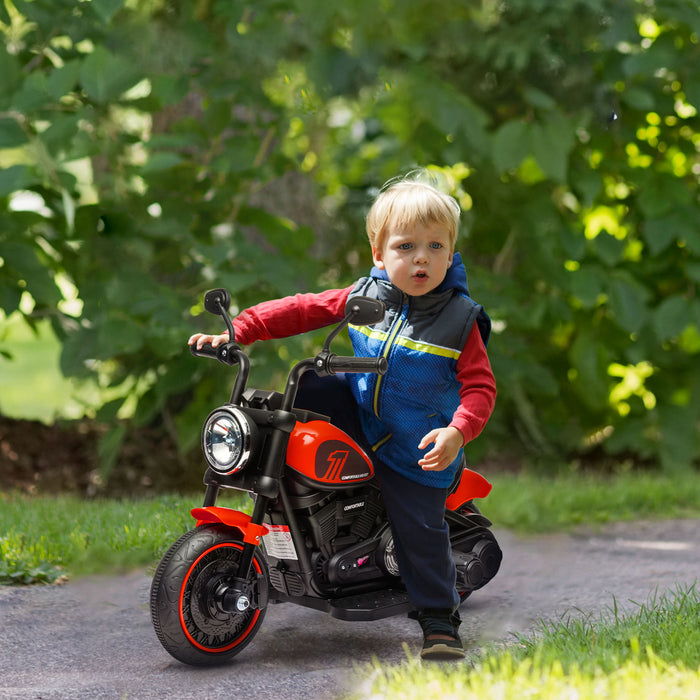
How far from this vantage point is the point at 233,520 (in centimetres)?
279

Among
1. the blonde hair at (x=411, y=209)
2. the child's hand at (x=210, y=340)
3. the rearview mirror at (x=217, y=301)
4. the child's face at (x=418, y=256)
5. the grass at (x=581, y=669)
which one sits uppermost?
the blonde hair at (x=411, y=209)

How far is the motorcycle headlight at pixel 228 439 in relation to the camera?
2.75 metres

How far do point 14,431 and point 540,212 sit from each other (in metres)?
3.69

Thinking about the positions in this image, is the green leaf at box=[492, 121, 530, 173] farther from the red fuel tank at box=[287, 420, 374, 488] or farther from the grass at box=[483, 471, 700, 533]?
the red fuel tank at box=[287, 420, 374, 488]

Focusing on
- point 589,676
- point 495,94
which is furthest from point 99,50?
point 589,676

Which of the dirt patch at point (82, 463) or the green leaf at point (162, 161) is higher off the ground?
the green leaf at point (162, 161)

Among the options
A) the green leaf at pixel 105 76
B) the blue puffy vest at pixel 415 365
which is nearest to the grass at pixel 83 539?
the blue puffy vest at pixel 415 365

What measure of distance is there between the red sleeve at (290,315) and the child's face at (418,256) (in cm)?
26

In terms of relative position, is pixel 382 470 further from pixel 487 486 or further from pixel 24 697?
pixel 24 697

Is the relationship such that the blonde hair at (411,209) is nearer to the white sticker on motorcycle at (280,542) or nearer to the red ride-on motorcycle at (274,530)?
the red ride-on motorcycle at (274,530)

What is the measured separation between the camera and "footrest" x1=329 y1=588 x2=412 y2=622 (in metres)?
2.97

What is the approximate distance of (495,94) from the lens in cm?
595

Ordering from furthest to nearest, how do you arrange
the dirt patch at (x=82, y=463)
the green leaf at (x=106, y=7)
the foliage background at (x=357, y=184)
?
the dirt patch at (x=82, y=463) < the foliage background at (x=357, y=184) < the green leaf at (x=106, y=7)

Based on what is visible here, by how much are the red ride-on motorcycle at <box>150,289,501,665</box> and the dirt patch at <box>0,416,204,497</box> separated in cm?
320
